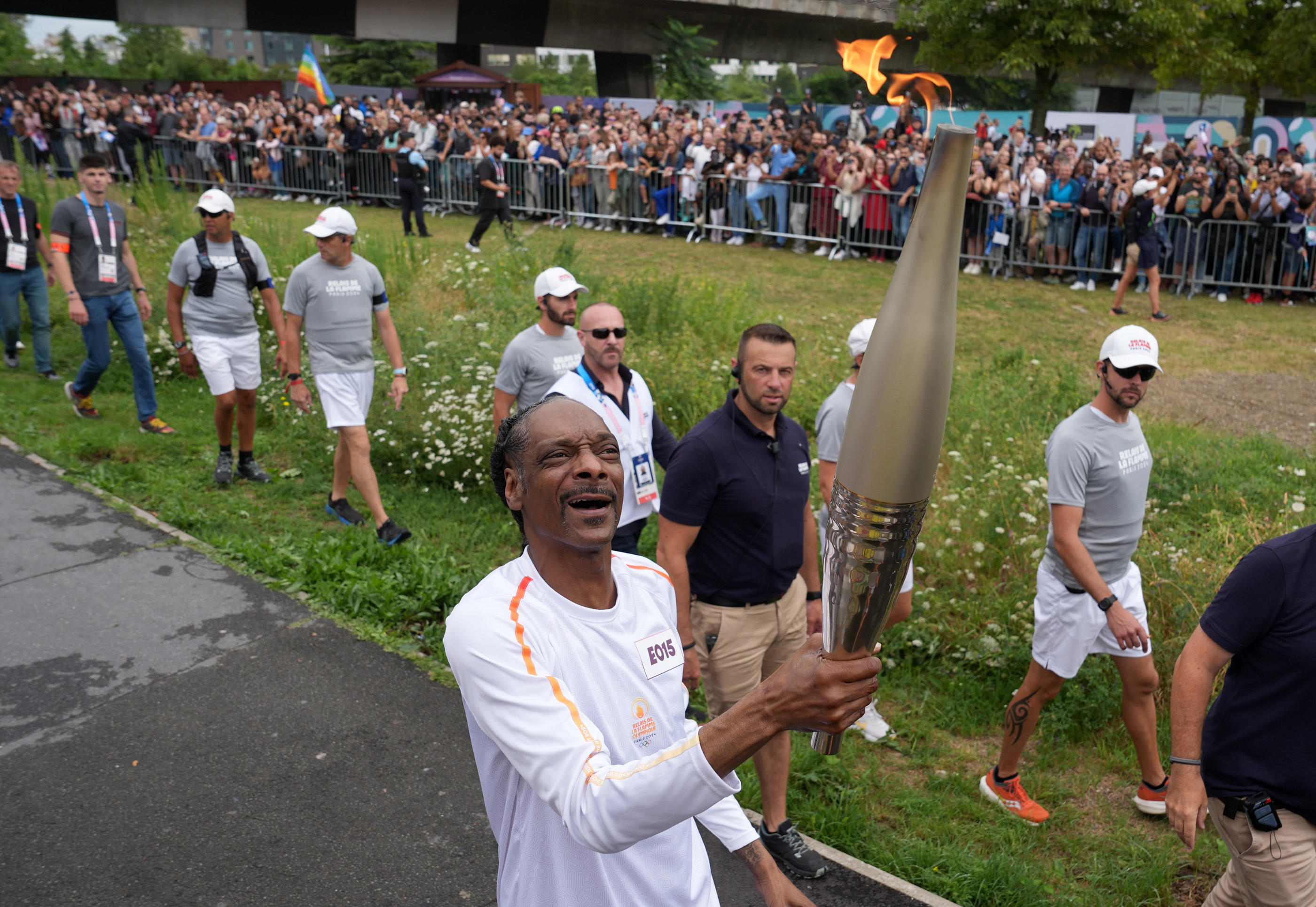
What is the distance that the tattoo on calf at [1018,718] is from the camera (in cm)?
496

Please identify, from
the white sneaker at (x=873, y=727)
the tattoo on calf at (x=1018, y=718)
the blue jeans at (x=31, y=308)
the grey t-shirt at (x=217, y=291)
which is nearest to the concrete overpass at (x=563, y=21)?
the blue jeans at (x=31, y=308)

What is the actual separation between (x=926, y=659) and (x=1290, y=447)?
16.4ft

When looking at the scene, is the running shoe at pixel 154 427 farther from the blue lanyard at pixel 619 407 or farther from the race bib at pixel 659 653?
the race bib at pixel 659 653

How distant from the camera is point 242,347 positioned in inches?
339

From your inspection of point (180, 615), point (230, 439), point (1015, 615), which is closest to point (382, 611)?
point (180, 615)

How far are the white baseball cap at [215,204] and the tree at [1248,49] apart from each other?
23.2 meters

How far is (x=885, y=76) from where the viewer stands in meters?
2.40

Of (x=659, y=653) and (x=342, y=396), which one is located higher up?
(x=659, y=653)

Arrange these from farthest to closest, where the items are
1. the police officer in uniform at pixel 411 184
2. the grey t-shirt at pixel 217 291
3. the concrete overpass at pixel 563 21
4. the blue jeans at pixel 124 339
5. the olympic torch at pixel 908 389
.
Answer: the concrete overpass at pixel 563 21 < the police officer in uniform at pixel 411 184 < the blue jeans at pixel 124 339 < the grey t-shirt at pixel 217 291 < the olympic torch at pixel 908 389

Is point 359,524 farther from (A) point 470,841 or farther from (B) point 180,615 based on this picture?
(A) point 470,841

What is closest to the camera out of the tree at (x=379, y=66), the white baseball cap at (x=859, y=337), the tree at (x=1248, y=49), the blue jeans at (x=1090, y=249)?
the white baseball cap at (x=859, y=337)

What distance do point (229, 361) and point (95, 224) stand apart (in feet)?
6.92

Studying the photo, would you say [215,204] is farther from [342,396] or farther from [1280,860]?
[1280,860]

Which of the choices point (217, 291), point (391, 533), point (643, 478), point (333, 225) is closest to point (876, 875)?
point (643, 478)
